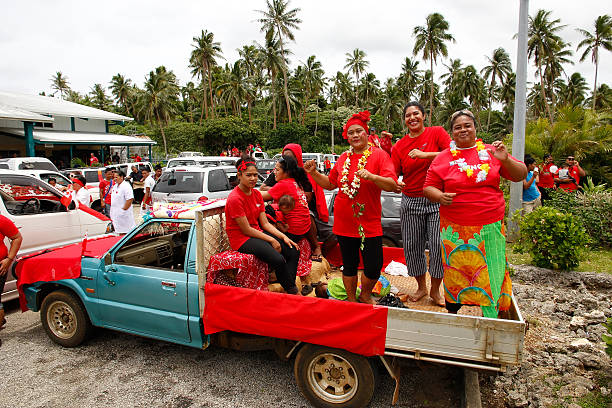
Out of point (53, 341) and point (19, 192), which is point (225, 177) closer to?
point (19, 192)

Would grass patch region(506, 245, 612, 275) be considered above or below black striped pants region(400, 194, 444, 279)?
below

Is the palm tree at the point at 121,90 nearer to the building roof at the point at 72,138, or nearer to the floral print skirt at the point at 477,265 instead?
the building roof at the point at 72,138

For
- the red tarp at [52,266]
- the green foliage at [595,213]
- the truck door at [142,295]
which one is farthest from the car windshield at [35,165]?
the green foliage at [595,213]

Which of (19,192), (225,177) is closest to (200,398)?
(19,192)

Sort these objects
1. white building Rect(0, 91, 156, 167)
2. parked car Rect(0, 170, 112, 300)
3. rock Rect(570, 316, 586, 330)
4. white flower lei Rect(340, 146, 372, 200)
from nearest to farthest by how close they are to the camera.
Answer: white flower lei Rect(340, 146, 372, 200), rock Rect(570, 316, 586, 330), parked car Rect(0, 170, 112, 300), white building Rect(0, 91, 156, 167)

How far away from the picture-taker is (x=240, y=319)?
132 inches

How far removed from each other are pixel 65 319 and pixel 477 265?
435cm

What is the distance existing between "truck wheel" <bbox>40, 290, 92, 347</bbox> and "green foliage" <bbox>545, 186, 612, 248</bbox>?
842 cm

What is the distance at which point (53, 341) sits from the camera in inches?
174

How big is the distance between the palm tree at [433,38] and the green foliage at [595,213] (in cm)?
4004

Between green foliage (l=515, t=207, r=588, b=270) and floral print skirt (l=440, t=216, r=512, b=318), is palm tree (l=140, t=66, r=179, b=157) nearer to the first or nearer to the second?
Answer: green foliage (l=515, t=207, r=588, b=270)

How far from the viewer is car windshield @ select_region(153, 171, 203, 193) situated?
9.38 m

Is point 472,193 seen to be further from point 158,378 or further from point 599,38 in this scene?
point 599,38

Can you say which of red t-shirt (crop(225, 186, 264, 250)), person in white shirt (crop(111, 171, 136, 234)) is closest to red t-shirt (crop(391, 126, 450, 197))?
red t-shirt (crop(225, 186, 264, 250))
